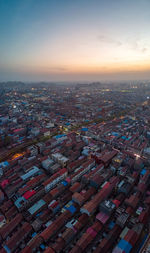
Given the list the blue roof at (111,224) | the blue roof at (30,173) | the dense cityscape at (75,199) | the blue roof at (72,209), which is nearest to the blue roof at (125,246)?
the dense cityscape at (75,199)

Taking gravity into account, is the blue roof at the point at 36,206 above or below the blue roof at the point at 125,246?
above

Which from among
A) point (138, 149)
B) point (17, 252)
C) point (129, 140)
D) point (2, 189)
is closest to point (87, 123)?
point (129, 140)

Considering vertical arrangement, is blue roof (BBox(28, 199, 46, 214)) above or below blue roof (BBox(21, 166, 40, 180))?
below

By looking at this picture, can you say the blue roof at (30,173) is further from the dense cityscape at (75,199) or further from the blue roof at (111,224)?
the blue roof at (111,224)

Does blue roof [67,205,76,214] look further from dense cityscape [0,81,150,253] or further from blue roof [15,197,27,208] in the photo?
blue roof [15,197,27,208]

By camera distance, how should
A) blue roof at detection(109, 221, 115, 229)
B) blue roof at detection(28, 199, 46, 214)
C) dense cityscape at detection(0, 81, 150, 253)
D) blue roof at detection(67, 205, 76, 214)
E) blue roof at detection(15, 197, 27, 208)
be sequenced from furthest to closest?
1. blue roof at detection(15, 197, 27, 208)
2. blue roof at detection(28, 199, 46, 214)
3. blue roof at detection(67, 205, 76, 214)
4. blue roof at detection(109, 221, 115, 229)
5. dense cityscape at detection(0, 81, 150, 253)

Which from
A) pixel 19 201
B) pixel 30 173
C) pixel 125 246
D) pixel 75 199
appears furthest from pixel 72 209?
pixel 30 173

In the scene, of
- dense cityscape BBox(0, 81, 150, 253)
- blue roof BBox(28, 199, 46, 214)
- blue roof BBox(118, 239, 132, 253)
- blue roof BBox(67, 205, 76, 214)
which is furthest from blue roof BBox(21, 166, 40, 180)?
blue roof BBox(118, 239, 132, 253)

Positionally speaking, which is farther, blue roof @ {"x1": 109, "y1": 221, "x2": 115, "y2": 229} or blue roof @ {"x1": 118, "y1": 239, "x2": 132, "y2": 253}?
blue roof @ {"x1": 109, "y1": 221, "x2": 115, "y2": 229}
